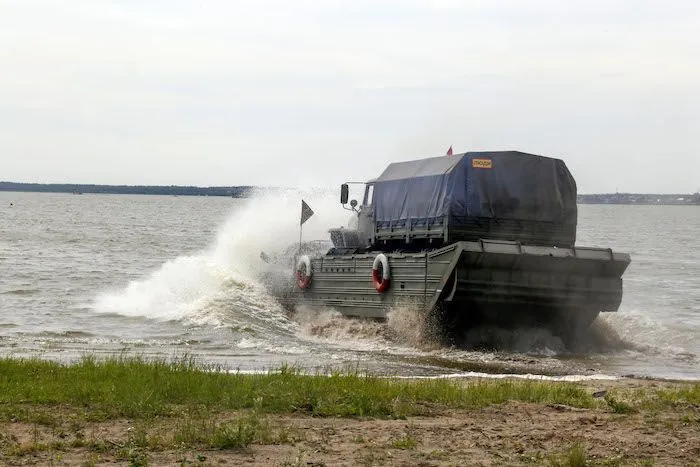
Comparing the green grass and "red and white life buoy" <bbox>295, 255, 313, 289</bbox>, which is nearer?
the green grass

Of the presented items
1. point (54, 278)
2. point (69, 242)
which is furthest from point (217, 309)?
point (69, 242)

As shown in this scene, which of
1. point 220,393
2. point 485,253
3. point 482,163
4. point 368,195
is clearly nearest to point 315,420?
point 220,393

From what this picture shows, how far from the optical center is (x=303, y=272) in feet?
89.5

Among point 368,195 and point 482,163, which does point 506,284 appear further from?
point 368,195

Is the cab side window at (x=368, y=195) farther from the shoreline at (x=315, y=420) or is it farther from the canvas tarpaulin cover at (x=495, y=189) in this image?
the shoreline at (x=315, y=420)

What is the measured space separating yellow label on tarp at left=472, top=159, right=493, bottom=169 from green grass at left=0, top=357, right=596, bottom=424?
8.69 m

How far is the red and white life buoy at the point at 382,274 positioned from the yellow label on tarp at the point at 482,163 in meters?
2.83

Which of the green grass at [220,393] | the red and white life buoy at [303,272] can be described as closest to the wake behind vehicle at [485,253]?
the red and white life buoy at [303,272]

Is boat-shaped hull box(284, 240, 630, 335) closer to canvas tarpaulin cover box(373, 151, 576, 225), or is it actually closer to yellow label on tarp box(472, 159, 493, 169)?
canvas tarpaulin cover box(373, 151, 576, 225)

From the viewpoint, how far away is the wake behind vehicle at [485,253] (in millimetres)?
20391

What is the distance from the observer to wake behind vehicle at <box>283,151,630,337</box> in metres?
20.4

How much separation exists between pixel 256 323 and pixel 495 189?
8.62m

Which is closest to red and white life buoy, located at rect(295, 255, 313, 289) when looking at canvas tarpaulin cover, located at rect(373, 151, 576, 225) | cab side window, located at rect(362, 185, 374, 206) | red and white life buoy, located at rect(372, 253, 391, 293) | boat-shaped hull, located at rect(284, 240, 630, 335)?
cab side window, located at rect(362, 185, 374, 206)

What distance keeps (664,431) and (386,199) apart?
47.8ft
